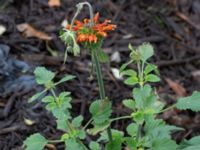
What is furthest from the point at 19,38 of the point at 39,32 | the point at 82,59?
the point at 82,59

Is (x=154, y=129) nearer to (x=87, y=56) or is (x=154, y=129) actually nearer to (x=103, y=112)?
(x=103, y=112)

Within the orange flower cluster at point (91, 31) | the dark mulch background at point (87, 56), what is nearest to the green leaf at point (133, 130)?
the orange flower cluster at point (91, 31)

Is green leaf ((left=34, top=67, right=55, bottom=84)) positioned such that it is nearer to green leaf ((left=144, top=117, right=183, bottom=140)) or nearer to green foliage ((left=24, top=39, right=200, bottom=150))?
green foliage ((left=24, top=39, right=200, bottom=150))

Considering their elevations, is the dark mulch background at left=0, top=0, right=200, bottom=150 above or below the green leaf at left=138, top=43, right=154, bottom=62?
below

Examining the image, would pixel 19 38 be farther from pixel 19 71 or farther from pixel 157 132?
pixel 157 132

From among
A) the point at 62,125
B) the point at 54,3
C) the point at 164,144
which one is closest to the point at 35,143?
the point at 62,125

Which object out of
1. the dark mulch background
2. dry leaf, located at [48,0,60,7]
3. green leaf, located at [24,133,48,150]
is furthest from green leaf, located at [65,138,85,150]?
dry leaf, located at [48,0,60,7]

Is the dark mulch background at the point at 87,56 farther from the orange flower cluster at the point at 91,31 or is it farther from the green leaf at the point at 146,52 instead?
the orange flower cluster at the point at 91,31
